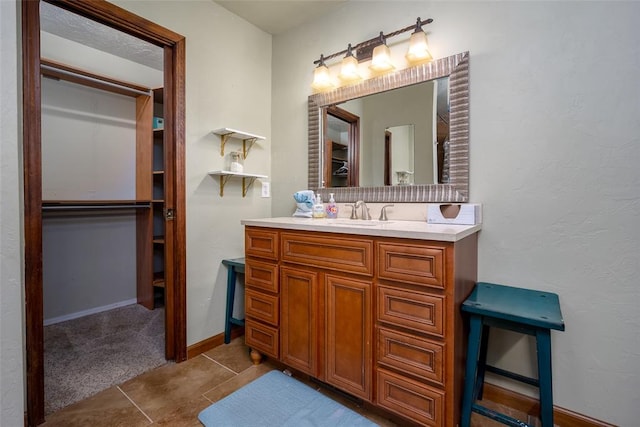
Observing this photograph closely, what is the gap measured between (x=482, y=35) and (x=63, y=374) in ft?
10.0

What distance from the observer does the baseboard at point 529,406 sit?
4.42 ft

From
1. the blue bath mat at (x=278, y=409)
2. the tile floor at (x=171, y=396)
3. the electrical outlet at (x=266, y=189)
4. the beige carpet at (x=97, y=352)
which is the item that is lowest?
the tile floor at (x=171, y=396)

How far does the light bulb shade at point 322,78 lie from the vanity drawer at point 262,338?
1654 mm

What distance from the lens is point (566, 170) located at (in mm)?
1363

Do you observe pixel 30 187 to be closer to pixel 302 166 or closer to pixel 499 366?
pixel 302 166

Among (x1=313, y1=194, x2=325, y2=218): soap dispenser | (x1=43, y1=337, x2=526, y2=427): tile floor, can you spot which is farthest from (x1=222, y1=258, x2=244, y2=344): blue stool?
(x1=313, y1=194, x2=325, y2=218): soap dispenser

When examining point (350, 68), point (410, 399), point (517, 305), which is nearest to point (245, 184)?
point (350, 68)

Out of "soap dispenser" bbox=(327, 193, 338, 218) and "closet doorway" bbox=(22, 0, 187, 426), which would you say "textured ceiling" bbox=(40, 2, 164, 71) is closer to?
"closet doorway" bbox=(22, 0, 187, 426)

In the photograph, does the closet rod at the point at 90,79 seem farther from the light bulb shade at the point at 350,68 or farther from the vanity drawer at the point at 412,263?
the vanity drawer at the point at 412,263

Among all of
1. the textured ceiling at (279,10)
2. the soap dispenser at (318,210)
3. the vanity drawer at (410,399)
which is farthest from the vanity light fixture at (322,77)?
the vanity drawer at (410,399)

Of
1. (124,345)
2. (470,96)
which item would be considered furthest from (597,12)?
(124,345)

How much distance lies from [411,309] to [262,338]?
0.99 metres

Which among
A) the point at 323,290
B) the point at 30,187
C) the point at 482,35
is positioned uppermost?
the point at 482,35

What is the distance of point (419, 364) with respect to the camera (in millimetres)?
1225
